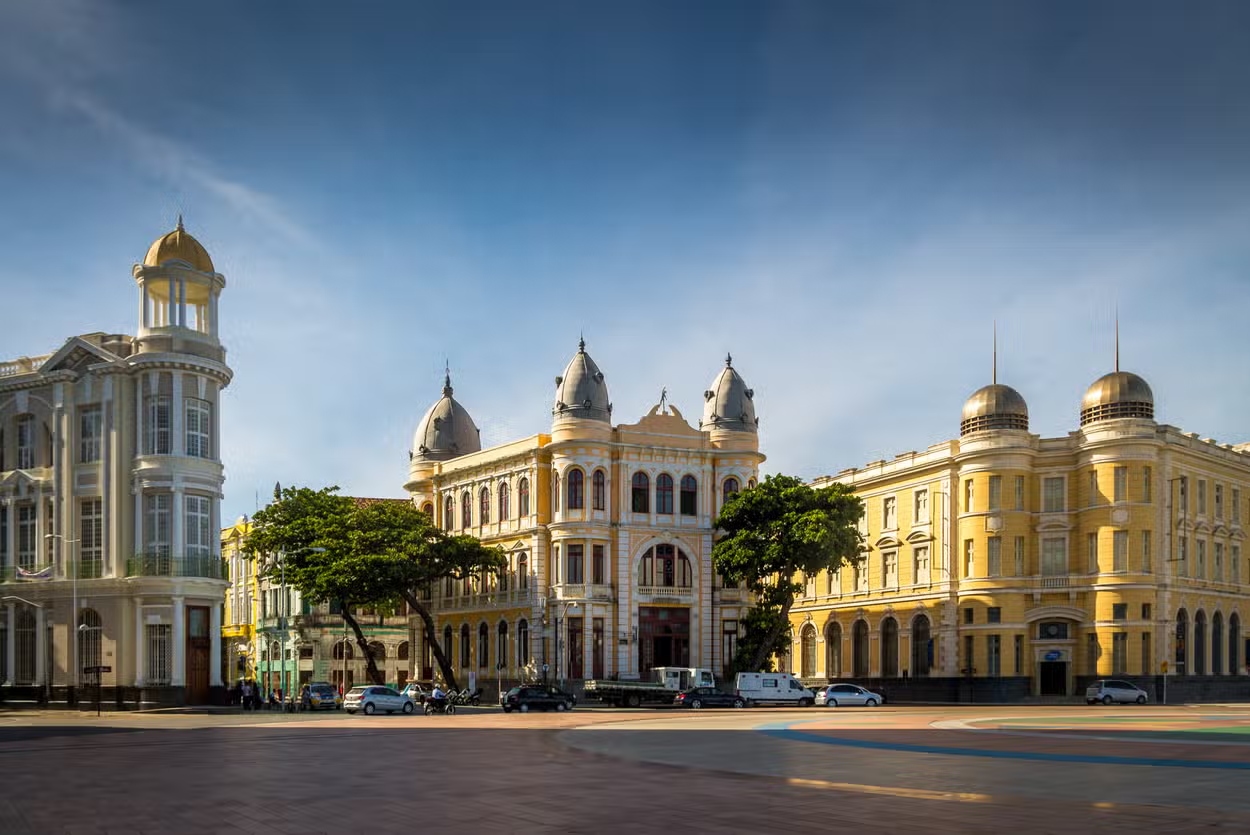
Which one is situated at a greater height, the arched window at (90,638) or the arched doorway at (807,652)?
the arched window at (90,638)

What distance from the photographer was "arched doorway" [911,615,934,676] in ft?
295

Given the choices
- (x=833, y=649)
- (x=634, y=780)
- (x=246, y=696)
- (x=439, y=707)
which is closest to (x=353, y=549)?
(x=246, y=696)

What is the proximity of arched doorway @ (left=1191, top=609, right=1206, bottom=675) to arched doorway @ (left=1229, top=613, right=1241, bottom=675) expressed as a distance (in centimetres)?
493

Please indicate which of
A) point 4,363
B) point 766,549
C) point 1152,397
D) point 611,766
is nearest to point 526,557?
point 766,549

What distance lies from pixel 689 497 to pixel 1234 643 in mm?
39686

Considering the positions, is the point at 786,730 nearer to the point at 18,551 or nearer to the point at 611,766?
the point at 611,766

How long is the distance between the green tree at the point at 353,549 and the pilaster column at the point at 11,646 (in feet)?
47.7

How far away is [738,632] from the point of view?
85938 mm

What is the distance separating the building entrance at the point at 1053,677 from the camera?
84688 millimetres

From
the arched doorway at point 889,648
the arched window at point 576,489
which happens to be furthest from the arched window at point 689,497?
the arched doorway at point 889,648

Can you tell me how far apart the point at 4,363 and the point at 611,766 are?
179 feet

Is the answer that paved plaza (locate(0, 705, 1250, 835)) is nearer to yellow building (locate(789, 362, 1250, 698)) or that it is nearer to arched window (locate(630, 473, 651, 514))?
yellow building (locate(789, 362, 1250, 698))

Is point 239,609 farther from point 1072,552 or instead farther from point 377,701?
point 1072,552

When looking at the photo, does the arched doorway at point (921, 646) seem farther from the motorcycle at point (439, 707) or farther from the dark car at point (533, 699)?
the motorcycle at point (439, 707)
